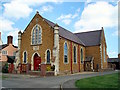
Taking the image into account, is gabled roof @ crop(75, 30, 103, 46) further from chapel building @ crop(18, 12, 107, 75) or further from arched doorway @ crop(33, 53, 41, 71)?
arched doorway @ crop(33, 53, 41, 71)

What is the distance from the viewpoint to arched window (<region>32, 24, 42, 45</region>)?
2794cm

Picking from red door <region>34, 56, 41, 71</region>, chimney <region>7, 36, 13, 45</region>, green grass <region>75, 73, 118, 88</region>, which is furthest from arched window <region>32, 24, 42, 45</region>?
chimney <region>7, 36, 13, 45</region>

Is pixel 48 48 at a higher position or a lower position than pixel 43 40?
lower

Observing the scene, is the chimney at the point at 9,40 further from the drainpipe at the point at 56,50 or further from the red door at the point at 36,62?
the drainpipe at the point at 56,50

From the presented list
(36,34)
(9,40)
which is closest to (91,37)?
(36,34)

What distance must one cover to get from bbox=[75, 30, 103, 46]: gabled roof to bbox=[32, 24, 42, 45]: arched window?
15.0m

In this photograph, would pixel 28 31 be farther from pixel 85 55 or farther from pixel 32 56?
pixel 85 55

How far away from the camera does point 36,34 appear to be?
28.4 metres

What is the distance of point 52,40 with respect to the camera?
85.7ft

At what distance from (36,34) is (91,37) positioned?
17.7 meters

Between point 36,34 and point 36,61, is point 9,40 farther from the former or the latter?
point 36,61

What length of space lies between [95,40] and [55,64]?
1794 cm

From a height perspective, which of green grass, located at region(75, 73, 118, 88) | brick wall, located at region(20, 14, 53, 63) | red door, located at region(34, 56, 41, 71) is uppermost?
brick wall, located at region(20, 14, 53, 63)

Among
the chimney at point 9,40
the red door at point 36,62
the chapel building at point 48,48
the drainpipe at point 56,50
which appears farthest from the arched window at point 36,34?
the chimney at point 9,40
